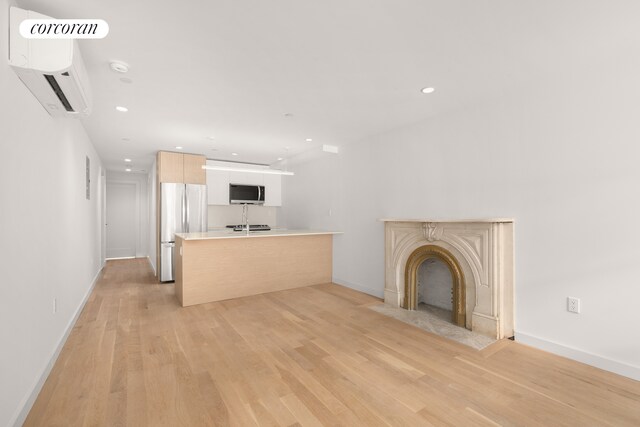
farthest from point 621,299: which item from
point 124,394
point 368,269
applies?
point 124,394

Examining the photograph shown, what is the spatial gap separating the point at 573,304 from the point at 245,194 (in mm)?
5751

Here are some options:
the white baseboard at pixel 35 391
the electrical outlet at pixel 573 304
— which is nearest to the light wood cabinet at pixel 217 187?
the white baseboard at pixel 35 391

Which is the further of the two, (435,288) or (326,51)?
(435,288)

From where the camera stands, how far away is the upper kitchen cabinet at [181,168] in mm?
5562

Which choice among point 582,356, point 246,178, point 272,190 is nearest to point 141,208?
point 246,178

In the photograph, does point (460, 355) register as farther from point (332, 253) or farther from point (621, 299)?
point (332, 253)

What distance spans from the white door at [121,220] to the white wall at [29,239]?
20.2 ft

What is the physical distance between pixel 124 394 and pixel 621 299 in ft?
12.6

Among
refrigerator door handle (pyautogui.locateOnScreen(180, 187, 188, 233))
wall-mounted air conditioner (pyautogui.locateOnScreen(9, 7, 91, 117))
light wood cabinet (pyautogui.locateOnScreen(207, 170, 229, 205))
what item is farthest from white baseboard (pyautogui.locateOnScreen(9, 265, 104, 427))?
light wood cabinet (pyautogui.locateOnScreen(207, 170, 229, 205))

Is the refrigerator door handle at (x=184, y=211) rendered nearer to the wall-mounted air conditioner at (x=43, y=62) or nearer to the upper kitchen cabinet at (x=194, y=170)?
the upper kitchen cabinet at (x=194, y=170)

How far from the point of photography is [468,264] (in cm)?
321

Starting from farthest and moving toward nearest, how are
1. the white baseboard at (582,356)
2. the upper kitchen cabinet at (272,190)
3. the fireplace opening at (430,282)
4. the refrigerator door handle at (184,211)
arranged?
the upper kitchen cabinet at (272,190), the refrigerator door handle at (184,211), the fireplace opening at (430,282), the white baseboard at (582,356)

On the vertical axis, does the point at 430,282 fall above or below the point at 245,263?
below

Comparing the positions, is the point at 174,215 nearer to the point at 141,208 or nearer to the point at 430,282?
the point at 141,208
